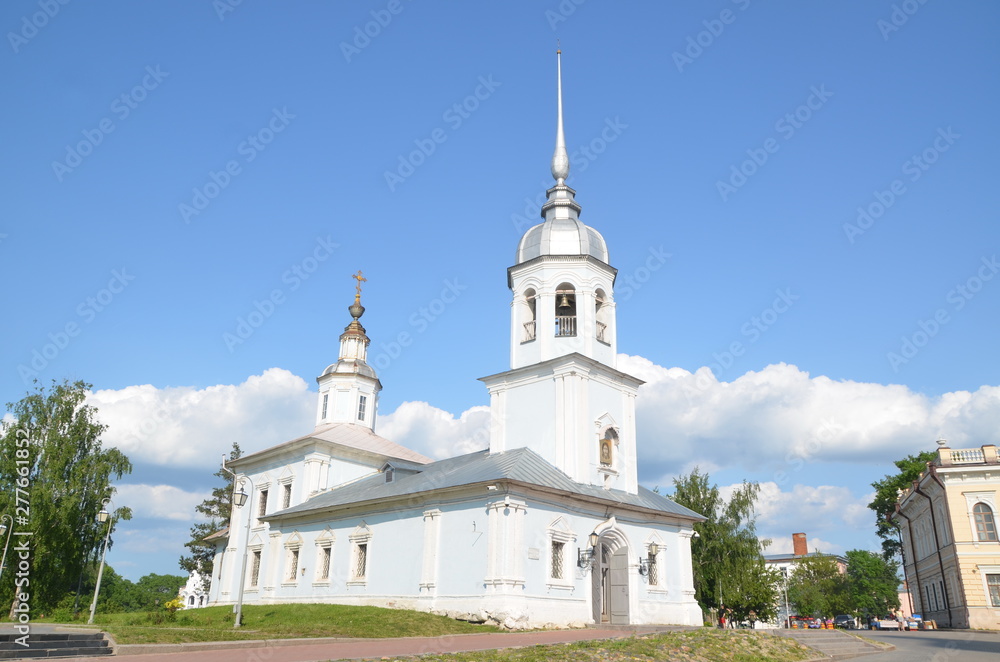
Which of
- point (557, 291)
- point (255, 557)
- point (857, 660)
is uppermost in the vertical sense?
point (557, 291)

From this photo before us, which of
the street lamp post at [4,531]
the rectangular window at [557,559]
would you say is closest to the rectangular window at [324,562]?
the rectangular window at [557,559]

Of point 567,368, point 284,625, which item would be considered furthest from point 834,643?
point 284,625

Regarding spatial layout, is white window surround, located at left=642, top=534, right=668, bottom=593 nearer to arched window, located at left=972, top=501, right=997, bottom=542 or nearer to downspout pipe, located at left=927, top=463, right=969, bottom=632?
downspout pipe, located at left=927, top=463, right=969, bottom=632

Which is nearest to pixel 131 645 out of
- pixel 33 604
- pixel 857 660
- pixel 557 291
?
pixel 857 660

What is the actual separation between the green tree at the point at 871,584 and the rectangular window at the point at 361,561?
2037 inches

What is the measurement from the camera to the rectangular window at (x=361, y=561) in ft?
76.0

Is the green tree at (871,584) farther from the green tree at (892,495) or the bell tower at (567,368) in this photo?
the bell tower at (567,368)

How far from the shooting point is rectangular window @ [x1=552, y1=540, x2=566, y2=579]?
20406mm

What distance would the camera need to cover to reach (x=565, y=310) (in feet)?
83.6

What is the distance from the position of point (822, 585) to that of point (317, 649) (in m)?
62.6

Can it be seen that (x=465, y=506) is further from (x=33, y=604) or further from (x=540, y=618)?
(x=33, y=604)

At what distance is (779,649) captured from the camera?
14.8 meters

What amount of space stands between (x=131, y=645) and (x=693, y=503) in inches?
984

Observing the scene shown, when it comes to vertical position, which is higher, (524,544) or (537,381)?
(537,381)
